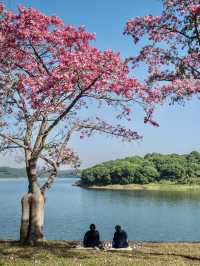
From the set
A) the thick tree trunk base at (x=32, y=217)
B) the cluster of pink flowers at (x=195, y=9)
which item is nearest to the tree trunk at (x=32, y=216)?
the thick tree trunk base at (x=32, y=217)

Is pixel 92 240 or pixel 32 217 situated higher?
pixel 32 217

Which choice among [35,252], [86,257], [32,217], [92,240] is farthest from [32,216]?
[86,257]

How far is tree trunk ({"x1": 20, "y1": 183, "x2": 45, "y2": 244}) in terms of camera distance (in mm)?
26375

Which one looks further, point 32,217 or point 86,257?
point 32,217

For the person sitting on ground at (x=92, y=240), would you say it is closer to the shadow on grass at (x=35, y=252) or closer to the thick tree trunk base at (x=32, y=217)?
the shadow on grass at (x=35, y=252)

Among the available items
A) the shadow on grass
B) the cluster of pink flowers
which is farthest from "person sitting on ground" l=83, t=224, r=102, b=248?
the cluster of pink flowers

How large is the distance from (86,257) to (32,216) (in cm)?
680

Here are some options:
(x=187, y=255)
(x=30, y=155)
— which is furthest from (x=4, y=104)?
(x=187, y=255)

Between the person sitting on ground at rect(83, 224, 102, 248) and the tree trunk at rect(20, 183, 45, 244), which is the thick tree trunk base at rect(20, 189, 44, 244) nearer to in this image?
the tree trunk at rect(20, 183, 45, 244)

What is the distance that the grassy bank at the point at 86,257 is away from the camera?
732 inches

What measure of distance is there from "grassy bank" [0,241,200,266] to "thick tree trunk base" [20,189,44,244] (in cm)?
86

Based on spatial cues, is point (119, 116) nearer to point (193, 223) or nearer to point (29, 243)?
point (29, 243)

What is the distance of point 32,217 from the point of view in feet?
87.1

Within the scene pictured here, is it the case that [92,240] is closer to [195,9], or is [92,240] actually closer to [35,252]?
[35,252]
